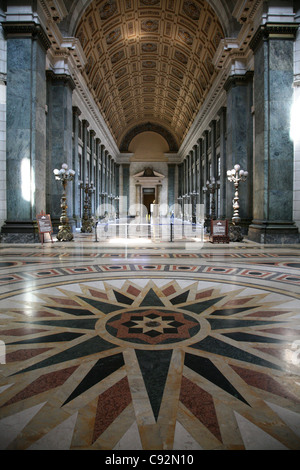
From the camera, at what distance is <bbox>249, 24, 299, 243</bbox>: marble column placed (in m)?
11.8

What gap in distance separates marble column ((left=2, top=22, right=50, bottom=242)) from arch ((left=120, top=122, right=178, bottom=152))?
110 ft

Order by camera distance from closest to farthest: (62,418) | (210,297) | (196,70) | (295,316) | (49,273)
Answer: (62,418)
(295,316)
(210,297)
(49,273)
(196,70)

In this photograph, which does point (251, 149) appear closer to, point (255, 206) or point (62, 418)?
point (255, 206)

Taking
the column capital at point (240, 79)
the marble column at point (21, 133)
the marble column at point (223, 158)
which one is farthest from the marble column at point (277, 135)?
the marble column at point (21, 133)

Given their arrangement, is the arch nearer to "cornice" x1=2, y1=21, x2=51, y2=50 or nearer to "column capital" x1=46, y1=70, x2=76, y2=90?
"column capital" x1=46, y1=70, x2=76, y2=90

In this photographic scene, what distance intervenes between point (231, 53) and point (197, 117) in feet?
40.8

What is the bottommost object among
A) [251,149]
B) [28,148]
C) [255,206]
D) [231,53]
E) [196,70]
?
[255,206]

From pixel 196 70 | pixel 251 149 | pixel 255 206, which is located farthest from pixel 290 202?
pixel 196 70

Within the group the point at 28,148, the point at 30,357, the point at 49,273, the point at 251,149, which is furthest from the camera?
the point at 251,149

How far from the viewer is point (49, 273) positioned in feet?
19.8

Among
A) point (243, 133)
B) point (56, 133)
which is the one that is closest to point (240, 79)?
point (243, 133)

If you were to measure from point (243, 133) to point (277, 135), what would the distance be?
15.2ft

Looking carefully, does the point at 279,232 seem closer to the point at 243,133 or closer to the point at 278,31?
the point at 243,133

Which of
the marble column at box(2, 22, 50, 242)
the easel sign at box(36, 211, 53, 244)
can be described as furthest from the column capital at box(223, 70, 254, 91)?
the easel sign at box(36, 211, 53, 244)
